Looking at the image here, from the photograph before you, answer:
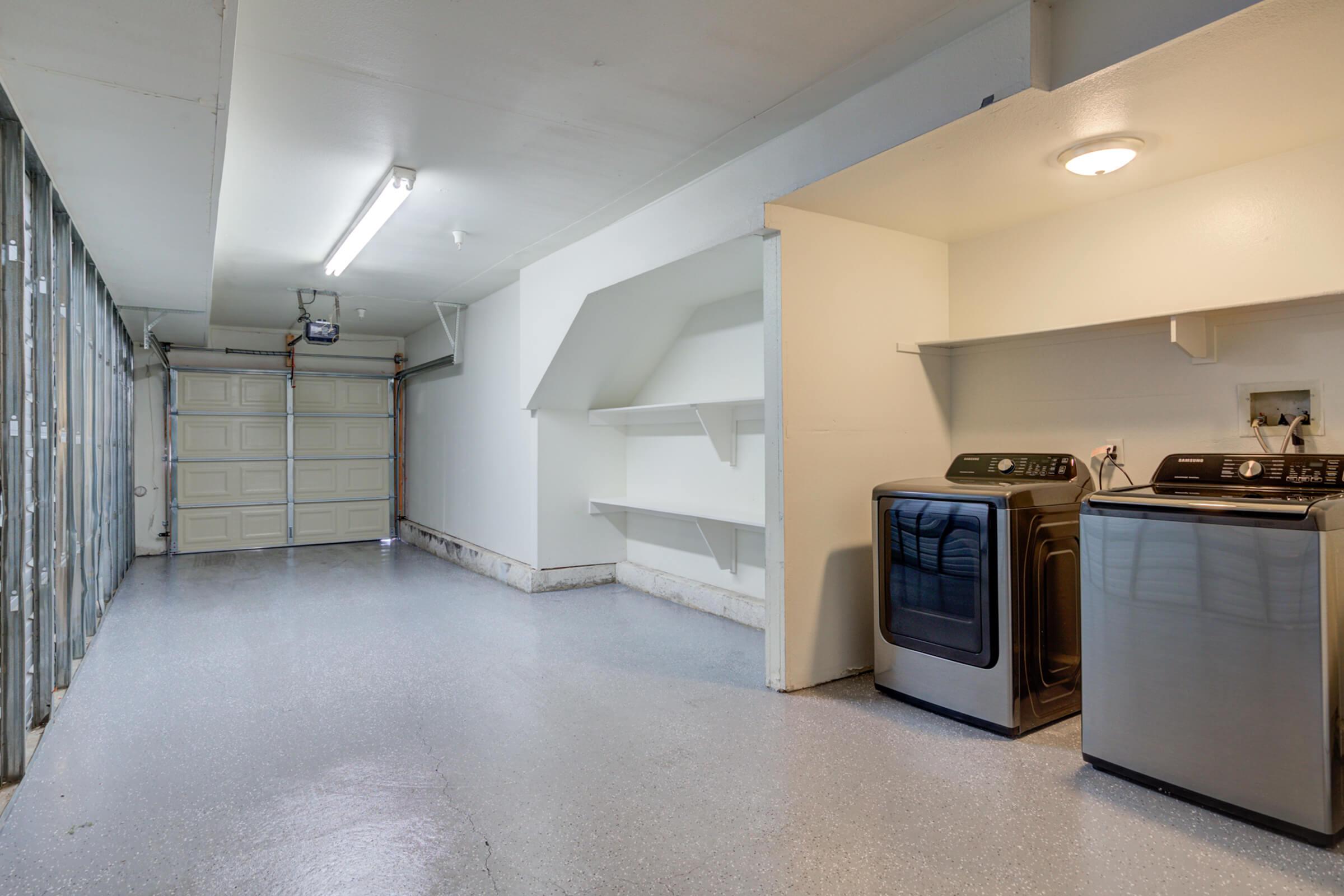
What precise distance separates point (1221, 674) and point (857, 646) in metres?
1.53

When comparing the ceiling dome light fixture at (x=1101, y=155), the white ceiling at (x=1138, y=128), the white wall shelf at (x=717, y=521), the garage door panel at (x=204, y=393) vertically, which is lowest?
the white wall shelf at (x=717, y=521)

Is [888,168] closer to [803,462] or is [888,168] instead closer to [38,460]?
[803,462]

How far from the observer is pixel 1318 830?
194cm

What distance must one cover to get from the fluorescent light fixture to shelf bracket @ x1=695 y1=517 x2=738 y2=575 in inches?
97.4

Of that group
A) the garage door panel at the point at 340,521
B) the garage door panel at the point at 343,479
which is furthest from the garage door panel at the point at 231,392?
the garage door panel at the point at 340,521

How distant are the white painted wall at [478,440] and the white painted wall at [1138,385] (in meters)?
3.18

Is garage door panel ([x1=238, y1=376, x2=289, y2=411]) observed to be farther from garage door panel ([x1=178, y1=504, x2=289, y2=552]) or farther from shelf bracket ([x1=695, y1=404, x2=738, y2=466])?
shelf bracket ([x1=695, y1=404, x2=738, y2=466])

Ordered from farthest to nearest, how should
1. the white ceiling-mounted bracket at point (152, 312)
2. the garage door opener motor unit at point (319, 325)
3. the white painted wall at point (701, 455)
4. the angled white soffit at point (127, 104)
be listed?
1. the garage door opener motor unit at point (319, 325)
2. the white ceiling-mounted bracket at point (152, 312)
3. the white painted wall at point (701, 455)
4. the angled white soffit at point (127, 104)

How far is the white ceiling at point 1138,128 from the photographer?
1.93 m

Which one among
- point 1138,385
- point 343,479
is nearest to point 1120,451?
point 1138,385

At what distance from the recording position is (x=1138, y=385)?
3035mm

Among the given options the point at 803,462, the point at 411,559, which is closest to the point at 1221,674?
the point at 803,462

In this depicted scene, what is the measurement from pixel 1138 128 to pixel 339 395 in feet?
26.6

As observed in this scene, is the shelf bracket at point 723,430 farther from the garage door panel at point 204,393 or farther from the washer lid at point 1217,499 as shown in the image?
the garage door panel at point 204,393
